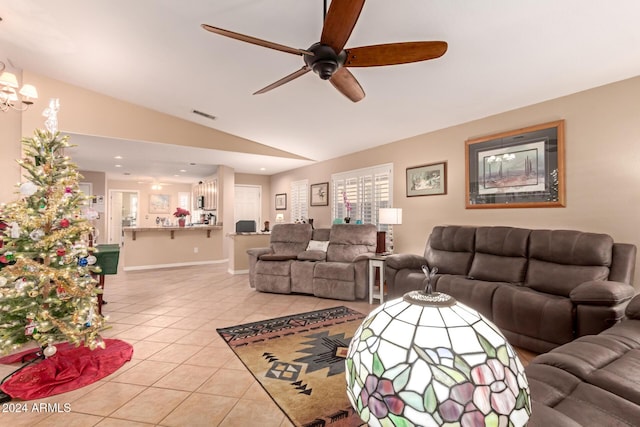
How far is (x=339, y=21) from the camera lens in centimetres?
178

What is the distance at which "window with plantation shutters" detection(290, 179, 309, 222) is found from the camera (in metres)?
7.30

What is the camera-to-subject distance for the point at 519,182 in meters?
3.57

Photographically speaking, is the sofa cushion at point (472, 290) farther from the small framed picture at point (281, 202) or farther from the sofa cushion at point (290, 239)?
the small framed picture at point (281, 202)

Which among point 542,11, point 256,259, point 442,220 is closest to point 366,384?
point 542,11

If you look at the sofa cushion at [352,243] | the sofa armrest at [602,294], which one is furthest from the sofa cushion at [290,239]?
the sofa armrest at [602,294]

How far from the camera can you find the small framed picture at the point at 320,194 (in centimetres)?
659

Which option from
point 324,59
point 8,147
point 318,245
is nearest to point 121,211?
point 8,147

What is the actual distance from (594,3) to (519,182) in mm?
1817

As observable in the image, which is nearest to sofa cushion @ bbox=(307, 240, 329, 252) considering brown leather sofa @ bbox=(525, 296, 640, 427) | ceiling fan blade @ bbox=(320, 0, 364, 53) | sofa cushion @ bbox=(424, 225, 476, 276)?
sofa cushion @ bbox=(424, 225, 476, 276)

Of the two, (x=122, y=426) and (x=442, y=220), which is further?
(x=442, y=220)

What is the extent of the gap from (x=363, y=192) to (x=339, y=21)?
402cm

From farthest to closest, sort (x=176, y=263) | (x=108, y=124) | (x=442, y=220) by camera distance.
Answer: (x=176, y=263) < (x=108, y=124) < (x=442, y=220)

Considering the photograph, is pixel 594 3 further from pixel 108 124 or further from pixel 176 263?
pixel 176 263

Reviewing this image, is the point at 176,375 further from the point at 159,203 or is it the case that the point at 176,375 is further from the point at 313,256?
the point at 159,203
